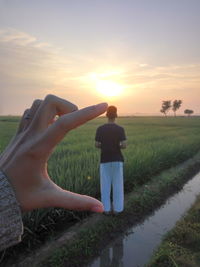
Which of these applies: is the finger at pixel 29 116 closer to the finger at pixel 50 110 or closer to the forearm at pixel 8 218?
the finger at pixel 50 110

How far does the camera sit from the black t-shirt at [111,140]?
14.9 feet

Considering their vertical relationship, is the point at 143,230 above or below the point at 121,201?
below

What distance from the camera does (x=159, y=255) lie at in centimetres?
352

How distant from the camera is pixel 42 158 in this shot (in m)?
0.87

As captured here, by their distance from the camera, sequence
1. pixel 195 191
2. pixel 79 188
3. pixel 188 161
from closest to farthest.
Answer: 1. pixel 79 188
2. pixel 195 191
3. pixel 188 161

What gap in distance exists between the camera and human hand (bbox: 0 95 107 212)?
82 cm

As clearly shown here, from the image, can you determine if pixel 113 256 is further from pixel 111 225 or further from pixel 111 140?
pixel 111 140

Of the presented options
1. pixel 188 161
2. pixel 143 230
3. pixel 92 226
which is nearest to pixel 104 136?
pixel 92 226

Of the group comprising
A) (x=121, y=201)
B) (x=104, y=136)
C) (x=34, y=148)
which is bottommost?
(x=121, y=201)

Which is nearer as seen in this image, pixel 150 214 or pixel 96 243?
pixel 96 243

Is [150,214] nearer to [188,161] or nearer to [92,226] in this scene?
[92,226]

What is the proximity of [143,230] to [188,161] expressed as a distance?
22.5ft

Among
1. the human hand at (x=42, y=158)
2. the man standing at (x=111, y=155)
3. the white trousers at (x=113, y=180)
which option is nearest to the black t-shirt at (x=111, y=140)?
the man standing at (x=111, y=155)

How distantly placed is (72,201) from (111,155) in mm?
3682
